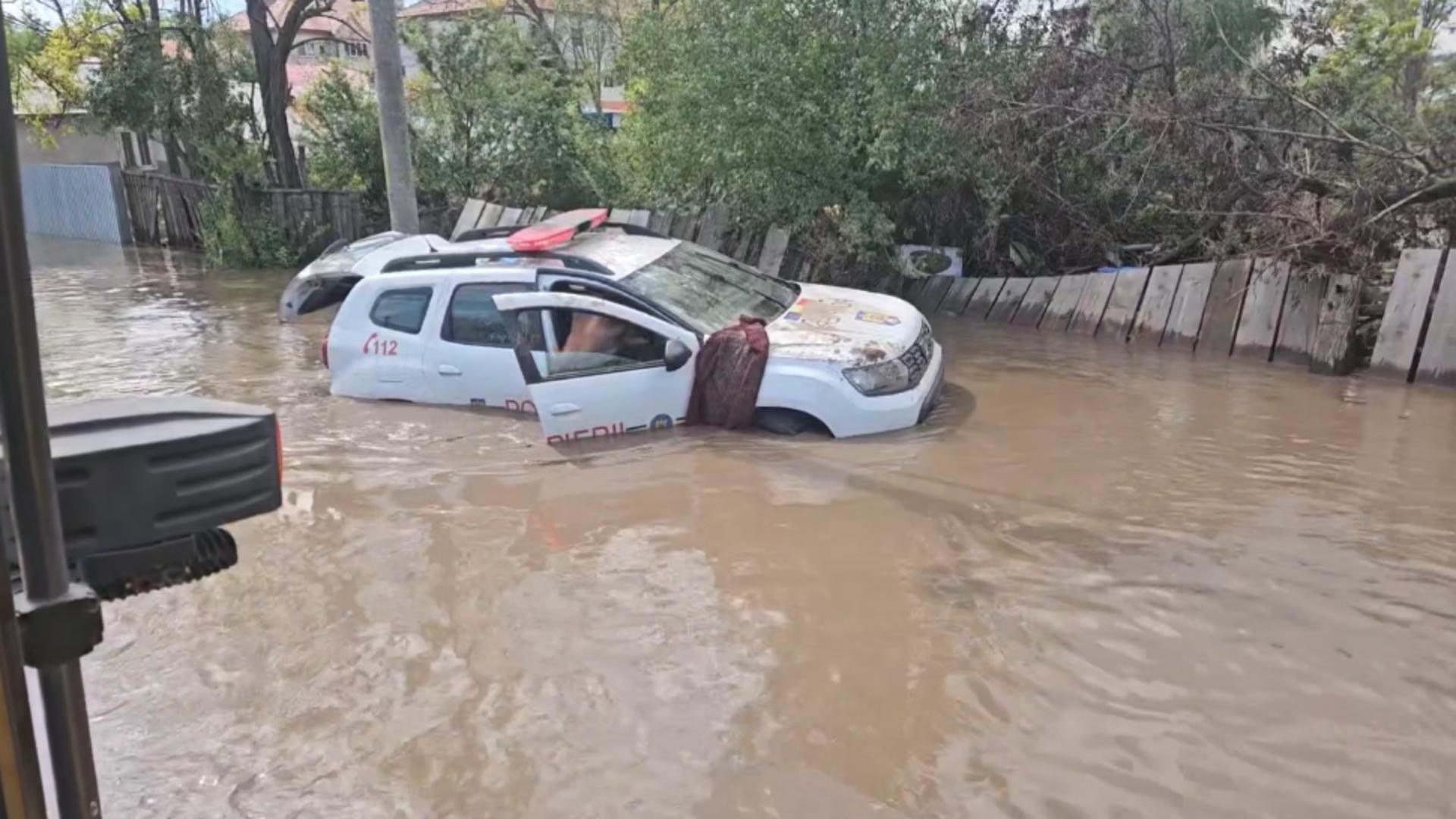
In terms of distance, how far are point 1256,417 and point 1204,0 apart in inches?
274

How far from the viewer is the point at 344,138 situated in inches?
690

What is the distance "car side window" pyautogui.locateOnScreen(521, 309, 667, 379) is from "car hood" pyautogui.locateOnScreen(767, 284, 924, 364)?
86 cm

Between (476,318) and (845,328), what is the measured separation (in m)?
2.75

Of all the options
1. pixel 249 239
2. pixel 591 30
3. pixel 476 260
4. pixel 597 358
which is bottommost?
pixel 249 239

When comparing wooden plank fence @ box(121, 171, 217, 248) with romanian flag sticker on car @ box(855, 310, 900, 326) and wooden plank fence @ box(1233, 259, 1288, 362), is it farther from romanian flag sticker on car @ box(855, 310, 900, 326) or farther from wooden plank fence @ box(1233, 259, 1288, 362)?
wooden plank fence @ box(1233, 259, 1288, 362)

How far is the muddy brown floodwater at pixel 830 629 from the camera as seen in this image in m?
3.71

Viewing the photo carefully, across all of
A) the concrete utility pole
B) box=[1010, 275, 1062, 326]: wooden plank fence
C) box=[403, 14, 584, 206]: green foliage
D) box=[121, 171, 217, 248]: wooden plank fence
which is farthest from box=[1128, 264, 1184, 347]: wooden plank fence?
box=[121, 171, 217, 248]: wooden plank fence

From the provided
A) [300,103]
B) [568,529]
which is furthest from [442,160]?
[568,529]

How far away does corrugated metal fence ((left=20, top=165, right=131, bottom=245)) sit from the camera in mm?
23375

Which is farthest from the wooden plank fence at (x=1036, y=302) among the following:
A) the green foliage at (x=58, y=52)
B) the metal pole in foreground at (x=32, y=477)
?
the green foliage at (x=58, y=52)

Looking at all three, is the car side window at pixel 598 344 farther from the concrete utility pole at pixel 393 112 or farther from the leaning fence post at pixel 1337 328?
the leaning fence post at pixel 1337 328

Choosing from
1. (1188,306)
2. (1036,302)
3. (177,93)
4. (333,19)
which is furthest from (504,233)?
(333,19)

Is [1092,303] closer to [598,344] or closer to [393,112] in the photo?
[598,344]

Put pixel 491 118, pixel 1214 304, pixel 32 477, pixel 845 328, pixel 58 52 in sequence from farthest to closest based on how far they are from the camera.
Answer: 1. pixel 58 52
2. pixel 491 118
3. pixel 1214 304
4. pixel 845 328
5. pixel 32 477
